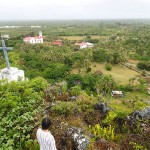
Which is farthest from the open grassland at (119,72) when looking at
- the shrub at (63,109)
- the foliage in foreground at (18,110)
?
the shrub at (63,109)

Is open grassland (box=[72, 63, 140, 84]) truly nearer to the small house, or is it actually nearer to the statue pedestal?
the small house

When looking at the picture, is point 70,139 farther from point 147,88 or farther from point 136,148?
point 147,88

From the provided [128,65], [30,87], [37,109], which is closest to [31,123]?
[37,109]

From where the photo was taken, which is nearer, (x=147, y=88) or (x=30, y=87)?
(x=30, y=87)

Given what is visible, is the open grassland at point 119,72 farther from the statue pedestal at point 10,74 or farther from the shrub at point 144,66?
the statue pedestal at point 10,74

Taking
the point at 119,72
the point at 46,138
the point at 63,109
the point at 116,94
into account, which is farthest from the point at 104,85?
the point at 46,138

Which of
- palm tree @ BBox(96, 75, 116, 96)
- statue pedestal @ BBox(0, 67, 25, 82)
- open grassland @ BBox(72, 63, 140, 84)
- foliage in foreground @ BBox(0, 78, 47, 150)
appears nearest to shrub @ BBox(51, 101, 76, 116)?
foliage in foreground @ BBox(0, 78, 47, 150)

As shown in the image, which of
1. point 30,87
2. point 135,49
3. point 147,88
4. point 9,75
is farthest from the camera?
point 135,49

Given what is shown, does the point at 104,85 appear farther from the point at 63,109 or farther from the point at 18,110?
the point at 18,110
